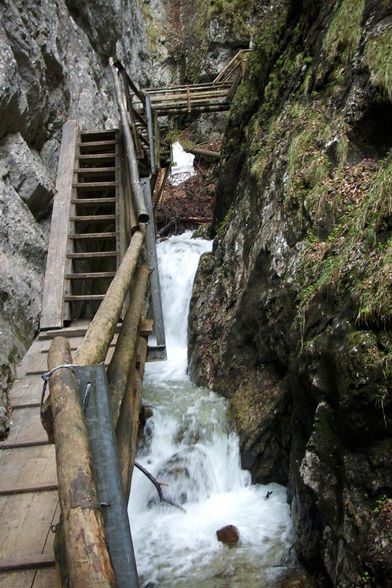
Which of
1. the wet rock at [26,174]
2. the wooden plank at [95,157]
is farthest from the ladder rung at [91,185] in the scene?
the wooden plank at [95,157]

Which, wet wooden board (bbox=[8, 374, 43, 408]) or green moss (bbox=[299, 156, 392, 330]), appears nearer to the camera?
green moss (bbox=[299, 156, 392, 330])

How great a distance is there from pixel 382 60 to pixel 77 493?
4.89m

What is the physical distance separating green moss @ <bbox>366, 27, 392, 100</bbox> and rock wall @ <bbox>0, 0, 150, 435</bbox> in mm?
4233

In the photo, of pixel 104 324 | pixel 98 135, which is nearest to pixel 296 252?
pixel 104 324

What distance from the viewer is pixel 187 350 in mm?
8359

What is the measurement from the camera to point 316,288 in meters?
4.05

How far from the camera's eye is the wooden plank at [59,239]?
16.9ft

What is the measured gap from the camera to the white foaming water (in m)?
3.98


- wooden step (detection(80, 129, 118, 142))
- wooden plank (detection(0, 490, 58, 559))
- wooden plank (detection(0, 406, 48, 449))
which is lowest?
wooden plank (detection(0, 490, 58, 559))

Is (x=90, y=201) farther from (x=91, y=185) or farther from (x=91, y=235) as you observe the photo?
(x=91, y=235)

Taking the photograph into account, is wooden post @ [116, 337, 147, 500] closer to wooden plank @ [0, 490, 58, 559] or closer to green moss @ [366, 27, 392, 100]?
wooden plank @ [0, 490, 58, 559]

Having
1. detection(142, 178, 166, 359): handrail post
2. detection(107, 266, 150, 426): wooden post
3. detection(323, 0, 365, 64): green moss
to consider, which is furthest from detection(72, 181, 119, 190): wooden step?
detection(323, 0, 365, 64): green moss

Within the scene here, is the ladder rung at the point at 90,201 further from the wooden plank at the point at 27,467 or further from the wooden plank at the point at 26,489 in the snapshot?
the wooden plank at the point at 26,489

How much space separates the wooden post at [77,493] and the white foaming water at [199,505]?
10.1ft
